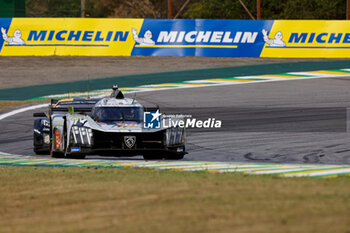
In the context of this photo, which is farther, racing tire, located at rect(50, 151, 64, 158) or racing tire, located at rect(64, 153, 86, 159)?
racing tire, located at rect(50, 151, 64, 158)

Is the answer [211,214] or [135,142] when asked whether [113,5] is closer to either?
[135,142]

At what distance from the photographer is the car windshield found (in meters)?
15.4

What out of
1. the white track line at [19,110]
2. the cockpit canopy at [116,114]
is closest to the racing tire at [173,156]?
the cockpit canopy at [116,114]

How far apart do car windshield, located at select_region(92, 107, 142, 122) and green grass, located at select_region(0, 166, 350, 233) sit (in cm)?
496

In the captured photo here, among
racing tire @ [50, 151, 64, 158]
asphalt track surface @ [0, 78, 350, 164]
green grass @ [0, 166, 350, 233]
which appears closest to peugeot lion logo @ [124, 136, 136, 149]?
asphalt track surface @ [0, 78, 350, 164]

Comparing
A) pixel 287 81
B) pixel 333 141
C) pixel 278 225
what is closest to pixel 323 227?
pixel 278 225

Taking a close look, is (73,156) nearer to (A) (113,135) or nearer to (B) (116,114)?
(A) (113,135)

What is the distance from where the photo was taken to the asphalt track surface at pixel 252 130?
51.1 feet

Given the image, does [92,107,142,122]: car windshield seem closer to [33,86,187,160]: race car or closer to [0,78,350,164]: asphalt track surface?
[33,86,187,160]: race car

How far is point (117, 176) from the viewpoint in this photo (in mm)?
10633

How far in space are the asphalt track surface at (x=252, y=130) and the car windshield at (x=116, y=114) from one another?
4.33 feet

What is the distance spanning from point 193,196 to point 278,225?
182 centimetres

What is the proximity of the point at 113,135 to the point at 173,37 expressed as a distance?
1810 cm

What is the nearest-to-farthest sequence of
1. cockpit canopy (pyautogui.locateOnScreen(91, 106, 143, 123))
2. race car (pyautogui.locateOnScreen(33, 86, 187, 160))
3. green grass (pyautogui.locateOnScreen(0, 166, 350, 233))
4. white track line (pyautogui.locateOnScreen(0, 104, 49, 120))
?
1. green grass (pyautogui.locateOnScreen(0, 166, 350, 233))
2. race car (pyautogui.locateOnScreen(33, 86, 187, 160))
3. cockpit canopy (pyautogui.locateOnScreen(91, 106, 143, 123))
4. white track line (pyautogui.locateOnScreen(0, 104, 49, 120))
